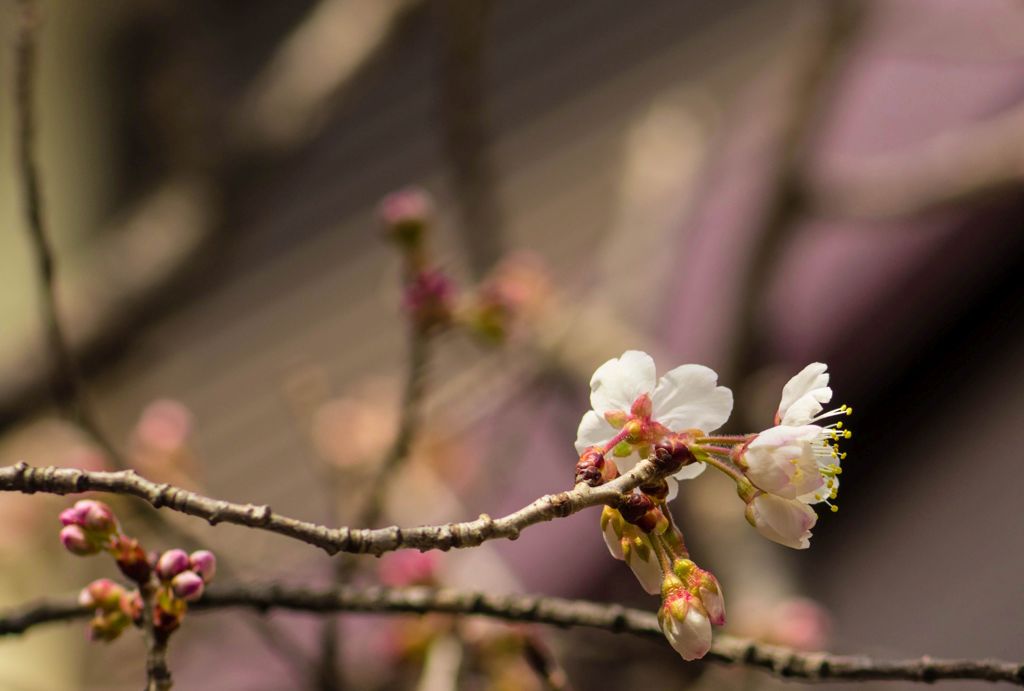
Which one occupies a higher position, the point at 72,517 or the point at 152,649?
the point at 72,517

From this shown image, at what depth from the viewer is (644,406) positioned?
54 cm

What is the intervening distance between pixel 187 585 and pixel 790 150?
1.28 metres

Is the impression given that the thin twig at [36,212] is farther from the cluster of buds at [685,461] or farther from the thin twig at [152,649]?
the cluster of buds at [685,461]

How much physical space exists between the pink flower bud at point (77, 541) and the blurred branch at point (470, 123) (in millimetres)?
1008

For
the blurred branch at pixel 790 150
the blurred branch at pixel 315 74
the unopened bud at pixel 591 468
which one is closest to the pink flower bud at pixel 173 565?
the unopened bud at pixel 591 468

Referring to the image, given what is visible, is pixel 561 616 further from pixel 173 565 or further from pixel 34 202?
pixel 34 202

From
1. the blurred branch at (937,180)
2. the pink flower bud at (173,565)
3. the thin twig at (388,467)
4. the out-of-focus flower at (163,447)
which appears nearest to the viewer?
the pink flower bud at (173,565)

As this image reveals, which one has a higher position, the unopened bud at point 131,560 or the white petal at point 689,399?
the unopened bud at point 131,560

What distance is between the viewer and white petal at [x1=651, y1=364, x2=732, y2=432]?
21.0 inches

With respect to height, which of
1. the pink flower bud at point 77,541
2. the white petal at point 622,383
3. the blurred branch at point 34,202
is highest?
the blurred branch at point 34,202

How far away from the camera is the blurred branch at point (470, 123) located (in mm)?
1437

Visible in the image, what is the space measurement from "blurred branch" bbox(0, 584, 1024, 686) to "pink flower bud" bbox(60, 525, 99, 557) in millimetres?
89

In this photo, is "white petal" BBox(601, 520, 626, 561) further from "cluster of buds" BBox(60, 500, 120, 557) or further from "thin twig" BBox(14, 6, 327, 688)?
"thin twig" BBox(14, 6, 327, 688)

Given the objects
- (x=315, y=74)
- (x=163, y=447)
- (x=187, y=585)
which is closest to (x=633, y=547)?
(x=187, y=585)
